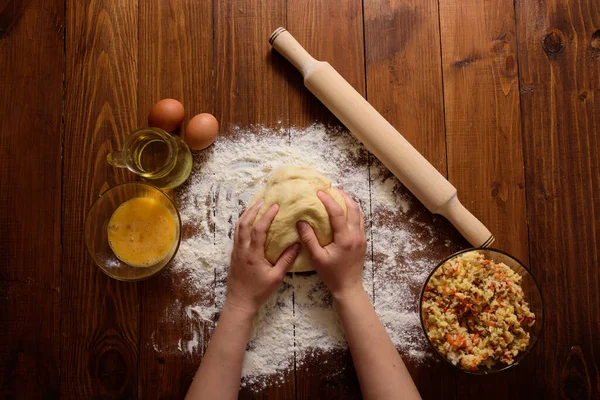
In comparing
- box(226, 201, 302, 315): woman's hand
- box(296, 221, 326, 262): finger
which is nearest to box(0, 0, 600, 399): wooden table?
box(226, 201, 302, 315): woman's hand

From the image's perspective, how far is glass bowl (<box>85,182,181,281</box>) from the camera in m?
1.16

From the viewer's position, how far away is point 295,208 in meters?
1.12

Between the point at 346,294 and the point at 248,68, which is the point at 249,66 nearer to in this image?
the point at 248,68

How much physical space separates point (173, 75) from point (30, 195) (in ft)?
1.71

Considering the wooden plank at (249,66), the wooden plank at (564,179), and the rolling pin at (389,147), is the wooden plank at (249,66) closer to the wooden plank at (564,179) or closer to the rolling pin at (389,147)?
the rolling pin at (389,147)

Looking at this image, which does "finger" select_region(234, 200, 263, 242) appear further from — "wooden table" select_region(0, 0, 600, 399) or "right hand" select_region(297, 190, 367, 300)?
"wooden table" select_region(0, 0, 600, 399)

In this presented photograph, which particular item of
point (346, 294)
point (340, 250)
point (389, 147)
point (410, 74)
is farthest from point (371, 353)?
point (410, 74)

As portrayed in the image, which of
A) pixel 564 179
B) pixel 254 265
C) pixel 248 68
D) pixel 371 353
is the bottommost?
pixel 371 353

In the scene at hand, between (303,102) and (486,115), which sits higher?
(303,102)

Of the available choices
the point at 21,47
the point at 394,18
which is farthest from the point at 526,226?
the point at 21,47

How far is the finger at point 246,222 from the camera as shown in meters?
1.17

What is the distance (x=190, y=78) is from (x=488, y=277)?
96cm

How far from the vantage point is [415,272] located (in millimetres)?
Result: 1246

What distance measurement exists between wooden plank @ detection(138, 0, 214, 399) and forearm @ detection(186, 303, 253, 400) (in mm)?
90
